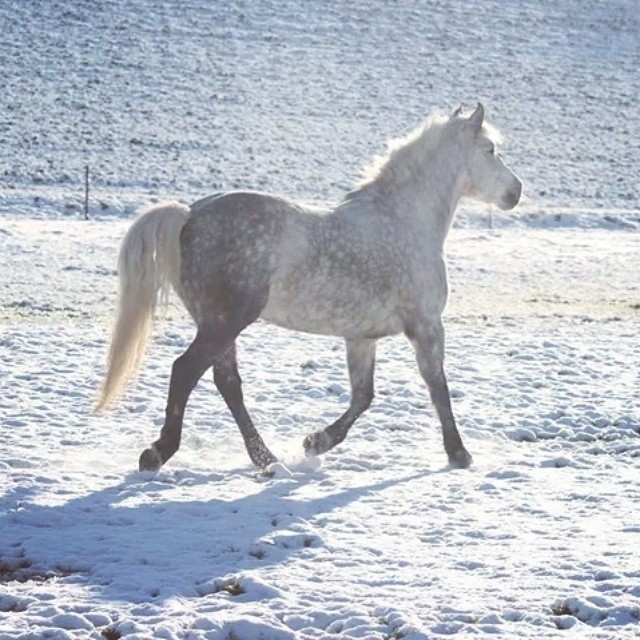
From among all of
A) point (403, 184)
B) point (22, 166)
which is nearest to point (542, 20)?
point (22, 166)

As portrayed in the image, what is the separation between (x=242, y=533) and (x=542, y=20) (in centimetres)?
4807

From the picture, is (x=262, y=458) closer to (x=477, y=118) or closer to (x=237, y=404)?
(x=237, y=404)

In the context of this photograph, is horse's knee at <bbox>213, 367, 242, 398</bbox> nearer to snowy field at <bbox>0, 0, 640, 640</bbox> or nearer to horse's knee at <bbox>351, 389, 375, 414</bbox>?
snowy field at <bbox>0, 0, 640, 640</bbox>

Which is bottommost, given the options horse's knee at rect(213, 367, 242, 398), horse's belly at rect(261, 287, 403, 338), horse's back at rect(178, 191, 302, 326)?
horse's knee at rect(213, 367, 242, 398)

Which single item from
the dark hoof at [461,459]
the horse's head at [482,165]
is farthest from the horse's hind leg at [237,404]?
the horse's head at [482,165]

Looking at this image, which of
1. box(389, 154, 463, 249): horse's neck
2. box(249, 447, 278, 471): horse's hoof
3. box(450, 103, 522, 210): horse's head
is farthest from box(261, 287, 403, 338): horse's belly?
box(450, 103, 522, 210): horse's head

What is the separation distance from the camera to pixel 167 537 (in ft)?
20.5

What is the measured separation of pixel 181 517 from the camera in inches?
261

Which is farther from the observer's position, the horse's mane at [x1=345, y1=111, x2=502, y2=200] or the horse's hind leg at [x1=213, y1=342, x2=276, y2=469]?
the horse's mane at [x1=345, y1=111, x2=502, y2=200]

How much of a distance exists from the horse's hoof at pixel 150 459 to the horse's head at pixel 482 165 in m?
3.01

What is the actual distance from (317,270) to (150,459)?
149 cm

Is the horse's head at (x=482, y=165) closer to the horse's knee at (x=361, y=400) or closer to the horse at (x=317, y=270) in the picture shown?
the horse at (x=317, y=270)

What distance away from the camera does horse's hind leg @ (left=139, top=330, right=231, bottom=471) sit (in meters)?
7.52

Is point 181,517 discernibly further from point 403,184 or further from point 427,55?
point 427,55
